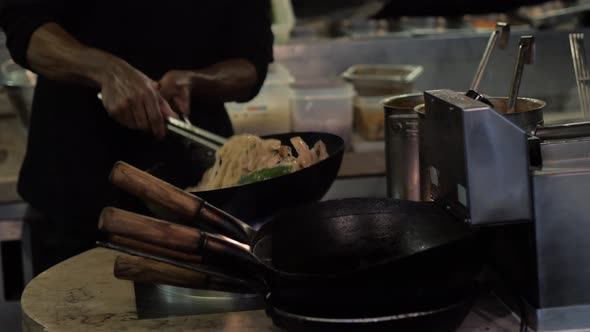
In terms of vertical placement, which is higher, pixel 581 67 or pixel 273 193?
pixel 581 67

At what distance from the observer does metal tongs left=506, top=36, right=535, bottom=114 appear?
4.64ft

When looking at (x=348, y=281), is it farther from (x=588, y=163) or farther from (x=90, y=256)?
(x=90, y=256)

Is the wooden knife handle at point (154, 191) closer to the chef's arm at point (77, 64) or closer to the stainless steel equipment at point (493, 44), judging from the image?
the stainless steel equipment at point (493, 44)

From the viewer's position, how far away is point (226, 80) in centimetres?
244

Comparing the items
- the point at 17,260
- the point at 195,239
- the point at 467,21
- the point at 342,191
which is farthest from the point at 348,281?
the point at 467,21

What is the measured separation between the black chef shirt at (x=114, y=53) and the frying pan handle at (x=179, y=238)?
123 cm

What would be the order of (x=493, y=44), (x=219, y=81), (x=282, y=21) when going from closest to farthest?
(x=493, y=44) < (x=219, y=81) < (x=282, y=21)

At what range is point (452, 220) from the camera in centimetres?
129

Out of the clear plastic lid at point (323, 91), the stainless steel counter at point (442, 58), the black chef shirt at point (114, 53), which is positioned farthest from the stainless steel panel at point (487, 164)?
the stainless steel counter at point (442, 58)

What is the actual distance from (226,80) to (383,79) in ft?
3.29

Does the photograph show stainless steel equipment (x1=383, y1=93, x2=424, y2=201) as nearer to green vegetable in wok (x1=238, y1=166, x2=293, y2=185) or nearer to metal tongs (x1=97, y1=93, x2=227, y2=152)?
green vegetable in wok (x1=238, y1=166, x2=293, y2=185)

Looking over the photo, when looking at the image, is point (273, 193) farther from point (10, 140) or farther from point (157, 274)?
point (10, 140)

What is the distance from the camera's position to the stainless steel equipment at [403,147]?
5.21 ft

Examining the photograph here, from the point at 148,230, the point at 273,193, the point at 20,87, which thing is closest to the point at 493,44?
the point at 273,193
